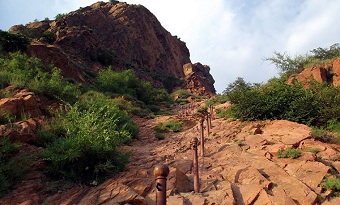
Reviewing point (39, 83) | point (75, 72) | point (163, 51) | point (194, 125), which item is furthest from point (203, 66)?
point (39, 83)

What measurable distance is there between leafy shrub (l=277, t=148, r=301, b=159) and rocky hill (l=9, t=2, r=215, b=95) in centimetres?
1707

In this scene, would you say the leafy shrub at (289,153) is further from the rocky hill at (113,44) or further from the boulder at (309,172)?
the rocky hill at (113,44)

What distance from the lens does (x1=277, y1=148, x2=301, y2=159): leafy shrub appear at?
801 centimetres

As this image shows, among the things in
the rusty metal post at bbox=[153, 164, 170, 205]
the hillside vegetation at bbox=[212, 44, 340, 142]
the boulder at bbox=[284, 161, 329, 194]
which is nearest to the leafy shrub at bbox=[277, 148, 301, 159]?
the boulder at bbox=[284, 161, 329, 194]

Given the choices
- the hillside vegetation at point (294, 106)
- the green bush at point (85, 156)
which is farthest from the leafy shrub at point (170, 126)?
the green bush at point (85, 156)

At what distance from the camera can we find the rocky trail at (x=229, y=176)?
584cm

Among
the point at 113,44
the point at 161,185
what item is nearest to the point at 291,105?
the point at 161,185

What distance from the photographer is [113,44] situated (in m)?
41.5

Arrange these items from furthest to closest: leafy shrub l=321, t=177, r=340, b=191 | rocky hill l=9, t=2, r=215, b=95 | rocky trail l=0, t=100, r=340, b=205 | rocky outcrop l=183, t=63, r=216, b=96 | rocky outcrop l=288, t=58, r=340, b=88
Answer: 1. rocky outcrop l=183, t=63, r=216, b=96
2. rocky hill l=9, t=2, r=215, b=95
3. rocky outcrop l=288, t=58, r=340, b=88
4. leafy shrub l=321, t=177, r=340, b=191
5. rocky trail l=0, t=100, r=340, b=205

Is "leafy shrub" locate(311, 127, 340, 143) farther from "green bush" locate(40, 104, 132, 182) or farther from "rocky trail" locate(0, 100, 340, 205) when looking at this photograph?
"green bush" locate(40, 104, 132, 182)

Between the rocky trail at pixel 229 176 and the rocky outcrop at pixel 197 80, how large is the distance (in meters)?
31.2

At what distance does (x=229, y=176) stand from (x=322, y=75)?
10.6 m

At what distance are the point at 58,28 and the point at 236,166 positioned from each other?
102 ft

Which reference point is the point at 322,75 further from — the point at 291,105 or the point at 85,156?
the point at 85,156
